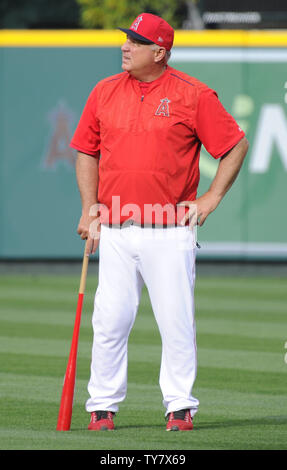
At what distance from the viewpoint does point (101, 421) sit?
6152 mm

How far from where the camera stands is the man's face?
6148mm

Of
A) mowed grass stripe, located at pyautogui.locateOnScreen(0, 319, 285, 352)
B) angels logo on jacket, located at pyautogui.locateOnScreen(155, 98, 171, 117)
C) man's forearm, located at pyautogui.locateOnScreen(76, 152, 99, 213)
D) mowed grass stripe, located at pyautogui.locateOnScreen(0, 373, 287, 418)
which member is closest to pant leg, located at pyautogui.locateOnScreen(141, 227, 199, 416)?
man's forearm, located at pyautogui.locateOnScreen(76, 152, 99, 213)

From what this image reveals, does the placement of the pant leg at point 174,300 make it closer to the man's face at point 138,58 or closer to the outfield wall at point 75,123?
the man's face at point 138,58

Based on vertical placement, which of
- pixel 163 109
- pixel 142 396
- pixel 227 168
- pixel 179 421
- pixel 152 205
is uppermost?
pixel 163 109

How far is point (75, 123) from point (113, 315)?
1149cm

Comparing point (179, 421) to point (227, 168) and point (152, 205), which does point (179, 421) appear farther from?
point (227, 168)

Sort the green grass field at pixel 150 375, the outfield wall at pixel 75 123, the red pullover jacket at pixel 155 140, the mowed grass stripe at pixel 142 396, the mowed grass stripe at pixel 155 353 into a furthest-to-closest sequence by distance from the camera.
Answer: the outfield wall at pixel 75 123
the mowed grass stripe at pixel 155 353
the mowed grass stripe at pixel 142 396
the red pullover jacket at pixel 155 140
the green grass field at pixel 150 375

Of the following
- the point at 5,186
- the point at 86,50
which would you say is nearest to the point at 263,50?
the point at 86,50

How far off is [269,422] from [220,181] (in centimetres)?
140

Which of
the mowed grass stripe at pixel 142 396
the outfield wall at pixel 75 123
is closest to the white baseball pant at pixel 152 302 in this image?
the mowed grass stripe at pixel 142 396

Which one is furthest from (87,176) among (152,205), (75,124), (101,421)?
(75,124)

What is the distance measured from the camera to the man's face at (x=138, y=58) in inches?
242

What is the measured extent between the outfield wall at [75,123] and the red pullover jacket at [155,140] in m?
10.9

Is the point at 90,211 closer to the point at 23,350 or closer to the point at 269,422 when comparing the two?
the point at 269,422
